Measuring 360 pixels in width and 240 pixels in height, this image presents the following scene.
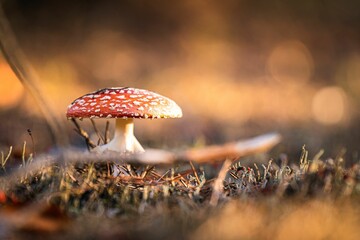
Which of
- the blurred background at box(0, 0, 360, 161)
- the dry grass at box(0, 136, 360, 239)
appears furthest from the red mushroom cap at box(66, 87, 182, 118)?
the blurred background at box(0, 0, 360, 161)

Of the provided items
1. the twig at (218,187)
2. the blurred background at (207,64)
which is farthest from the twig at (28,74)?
the blurred background at (207,64)

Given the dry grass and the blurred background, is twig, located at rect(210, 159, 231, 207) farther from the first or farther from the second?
the blurred background

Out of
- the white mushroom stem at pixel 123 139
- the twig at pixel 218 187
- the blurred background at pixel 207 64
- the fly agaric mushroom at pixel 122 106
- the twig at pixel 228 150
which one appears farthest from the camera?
the blurred background at pixel 207 64

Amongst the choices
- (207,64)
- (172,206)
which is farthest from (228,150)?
(207,64)

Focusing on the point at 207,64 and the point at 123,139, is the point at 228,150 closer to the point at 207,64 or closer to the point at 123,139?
the point at 123,139

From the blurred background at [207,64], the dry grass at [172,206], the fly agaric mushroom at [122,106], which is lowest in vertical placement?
the dry grass at [172,206]

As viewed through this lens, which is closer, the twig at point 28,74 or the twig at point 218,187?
the twig at point 28,74

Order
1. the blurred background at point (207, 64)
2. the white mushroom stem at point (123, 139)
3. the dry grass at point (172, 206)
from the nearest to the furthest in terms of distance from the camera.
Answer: the dry grass at point (172, 206)
the white mushroom stem at point (123, 139)
the blurred background at point (207, 64)

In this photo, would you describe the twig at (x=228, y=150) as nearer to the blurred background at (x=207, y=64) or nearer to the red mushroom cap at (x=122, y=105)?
the red mushroom cap at (x=122, y=105)
